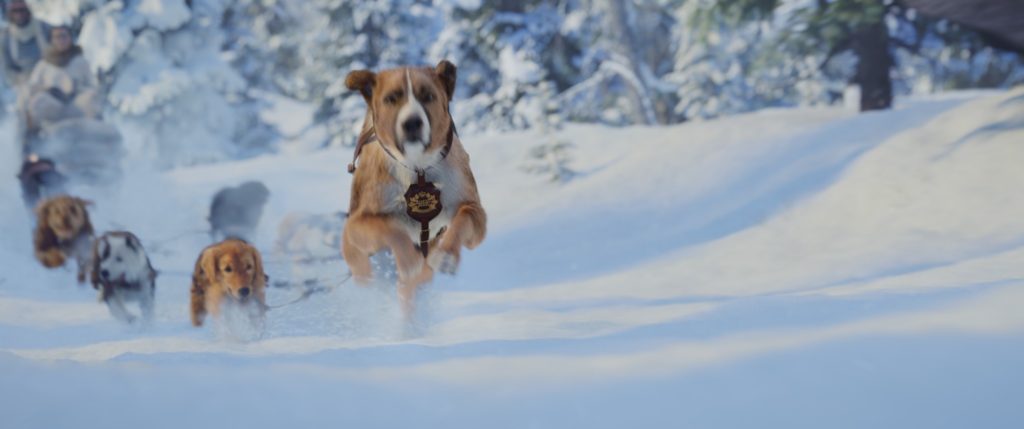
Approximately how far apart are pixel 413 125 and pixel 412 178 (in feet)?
0.99

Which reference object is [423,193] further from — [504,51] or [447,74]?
[504,51]

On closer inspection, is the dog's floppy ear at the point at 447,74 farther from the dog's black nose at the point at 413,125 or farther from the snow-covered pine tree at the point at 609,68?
the snow-covered pine tree at the point at 609,68

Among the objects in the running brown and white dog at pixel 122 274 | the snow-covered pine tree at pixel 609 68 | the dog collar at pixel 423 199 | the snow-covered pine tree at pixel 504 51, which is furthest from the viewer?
the snow-covered pine tree at pixel 609 68

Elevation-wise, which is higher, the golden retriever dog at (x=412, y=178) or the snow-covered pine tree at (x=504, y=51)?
the snow-covered pine tree at (x=504, y=51)

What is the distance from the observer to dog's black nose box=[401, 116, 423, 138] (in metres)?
2.58

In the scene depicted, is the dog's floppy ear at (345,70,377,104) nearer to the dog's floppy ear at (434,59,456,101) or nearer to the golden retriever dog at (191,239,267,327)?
the dog's floppy ear at (434,59,456,101)

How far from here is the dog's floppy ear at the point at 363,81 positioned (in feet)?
8.80

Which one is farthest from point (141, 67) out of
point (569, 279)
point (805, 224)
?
point (805, 224)

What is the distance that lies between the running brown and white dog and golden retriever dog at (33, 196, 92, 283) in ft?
5.12

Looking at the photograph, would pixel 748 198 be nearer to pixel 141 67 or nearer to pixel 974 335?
pixel 974 335

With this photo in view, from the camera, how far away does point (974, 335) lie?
3594mm

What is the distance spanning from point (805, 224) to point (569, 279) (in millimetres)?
3155

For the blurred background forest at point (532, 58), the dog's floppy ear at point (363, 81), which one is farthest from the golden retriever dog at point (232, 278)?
the blurred background forest at point (532, 58)

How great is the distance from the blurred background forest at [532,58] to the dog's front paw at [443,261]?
12.5 meters
